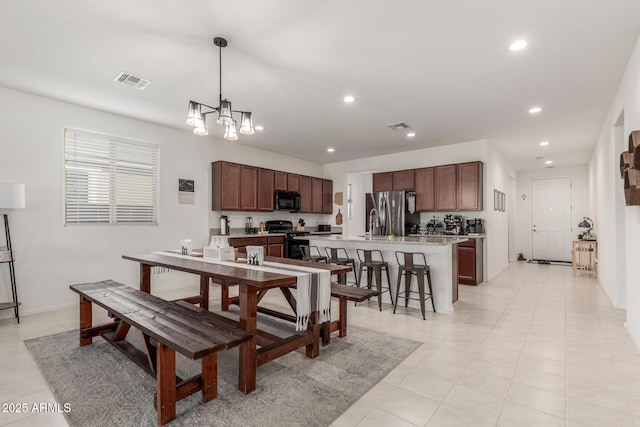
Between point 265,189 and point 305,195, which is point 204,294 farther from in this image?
point 305,195

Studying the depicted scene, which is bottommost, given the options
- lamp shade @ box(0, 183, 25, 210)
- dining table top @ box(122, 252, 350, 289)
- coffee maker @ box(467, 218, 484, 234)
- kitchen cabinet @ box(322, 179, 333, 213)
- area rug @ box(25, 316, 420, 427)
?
area rug @ box(25, 316, 420, 427)

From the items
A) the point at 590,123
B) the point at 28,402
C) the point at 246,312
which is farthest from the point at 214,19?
the point at 590,123

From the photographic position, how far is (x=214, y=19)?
2.41 metres

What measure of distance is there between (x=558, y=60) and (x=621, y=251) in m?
2.66

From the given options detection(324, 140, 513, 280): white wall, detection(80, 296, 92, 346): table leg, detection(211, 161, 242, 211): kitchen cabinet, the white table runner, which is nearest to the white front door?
detection(324, 140, 513, 280): white wall

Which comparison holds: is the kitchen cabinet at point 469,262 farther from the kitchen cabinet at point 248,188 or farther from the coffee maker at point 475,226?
the kitchen cabinet at point 248,188

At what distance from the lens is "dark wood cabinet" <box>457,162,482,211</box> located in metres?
5.71

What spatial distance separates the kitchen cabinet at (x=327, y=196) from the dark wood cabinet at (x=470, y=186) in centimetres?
328

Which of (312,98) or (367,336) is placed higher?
(312,98)

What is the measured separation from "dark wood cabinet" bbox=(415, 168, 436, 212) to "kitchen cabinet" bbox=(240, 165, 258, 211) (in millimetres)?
3291

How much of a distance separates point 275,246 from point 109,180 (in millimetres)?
3014

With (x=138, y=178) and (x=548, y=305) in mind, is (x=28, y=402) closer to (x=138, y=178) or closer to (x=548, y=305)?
(x=138, y=178)

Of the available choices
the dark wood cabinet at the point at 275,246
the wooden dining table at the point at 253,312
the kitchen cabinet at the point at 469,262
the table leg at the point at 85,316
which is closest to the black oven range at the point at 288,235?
the dark wood cabinet at the point at 275,246

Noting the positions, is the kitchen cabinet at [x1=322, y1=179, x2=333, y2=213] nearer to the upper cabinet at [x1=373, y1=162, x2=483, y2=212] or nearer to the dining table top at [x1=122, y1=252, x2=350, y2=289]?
the upper cabinet at [x1=373, y1=162, x2=483, y2=212]
